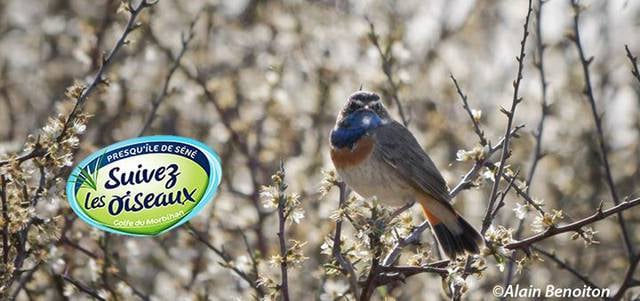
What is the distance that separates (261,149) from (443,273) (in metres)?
4.21

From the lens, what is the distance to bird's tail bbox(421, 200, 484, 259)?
4.55 m

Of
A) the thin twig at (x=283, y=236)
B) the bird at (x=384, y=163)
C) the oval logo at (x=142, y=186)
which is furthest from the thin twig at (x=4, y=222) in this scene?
the bird at (x=384, y=163)

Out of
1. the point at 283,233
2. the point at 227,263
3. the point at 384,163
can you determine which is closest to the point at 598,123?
the point at 384,163

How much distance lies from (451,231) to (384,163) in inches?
28.3

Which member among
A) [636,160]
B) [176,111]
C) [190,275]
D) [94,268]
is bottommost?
[94,268]

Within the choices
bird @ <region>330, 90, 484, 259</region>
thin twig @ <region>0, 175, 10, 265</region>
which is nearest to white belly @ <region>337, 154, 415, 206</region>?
bird @ <region>330, 90, 484, 259</region>

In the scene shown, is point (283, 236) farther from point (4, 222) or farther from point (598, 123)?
point (598, 123)

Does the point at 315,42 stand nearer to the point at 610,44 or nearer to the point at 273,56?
the point at 273,56

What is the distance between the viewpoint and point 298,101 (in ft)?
27.7

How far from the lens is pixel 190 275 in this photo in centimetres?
705

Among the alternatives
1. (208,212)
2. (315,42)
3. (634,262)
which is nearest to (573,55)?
(315,42)

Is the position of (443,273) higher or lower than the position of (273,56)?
lower

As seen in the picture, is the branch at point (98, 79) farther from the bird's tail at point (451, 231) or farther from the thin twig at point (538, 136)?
the thin twig at point (538, 136)

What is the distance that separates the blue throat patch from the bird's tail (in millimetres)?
580
